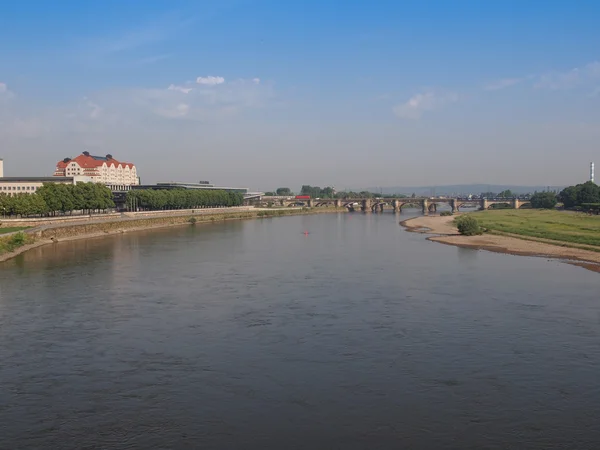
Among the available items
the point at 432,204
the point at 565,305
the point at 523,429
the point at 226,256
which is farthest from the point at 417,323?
the point at 432,204

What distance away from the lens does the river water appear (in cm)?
1323

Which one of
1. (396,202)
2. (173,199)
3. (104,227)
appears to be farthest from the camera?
(396,202)

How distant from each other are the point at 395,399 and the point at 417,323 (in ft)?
25.7

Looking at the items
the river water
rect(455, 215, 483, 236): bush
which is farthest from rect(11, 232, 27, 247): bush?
rect(455, 215, 483, 236): bush

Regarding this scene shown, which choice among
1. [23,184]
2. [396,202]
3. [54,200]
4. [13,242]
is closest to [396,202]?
[396,202]

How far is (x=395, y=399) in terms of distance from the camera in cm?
1496

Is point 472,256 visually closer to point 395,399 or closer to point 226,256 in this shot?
point 226,256

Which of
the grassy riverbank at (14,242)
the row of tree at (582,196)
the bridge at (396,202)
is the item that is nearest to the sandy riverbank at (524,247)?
the grassy riverbank at (14,242)

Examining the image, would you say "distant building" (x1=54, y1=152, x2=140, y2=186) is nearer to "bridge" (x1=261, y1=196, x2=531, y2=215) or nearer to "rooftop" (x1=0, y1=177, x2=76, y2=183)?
"rooftop" (x1=0, y1=177, x2=76, y2=183)

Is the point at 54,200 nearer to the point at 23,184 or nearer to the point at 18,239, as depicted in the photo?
the point at 18,239

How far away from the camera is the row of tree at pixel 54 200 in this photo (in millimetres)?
63141

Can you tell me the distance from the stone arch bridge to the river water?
11914cm

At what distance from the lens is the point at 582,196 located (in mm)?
114688

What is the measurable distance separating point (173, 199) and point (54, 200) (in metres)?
34.0
